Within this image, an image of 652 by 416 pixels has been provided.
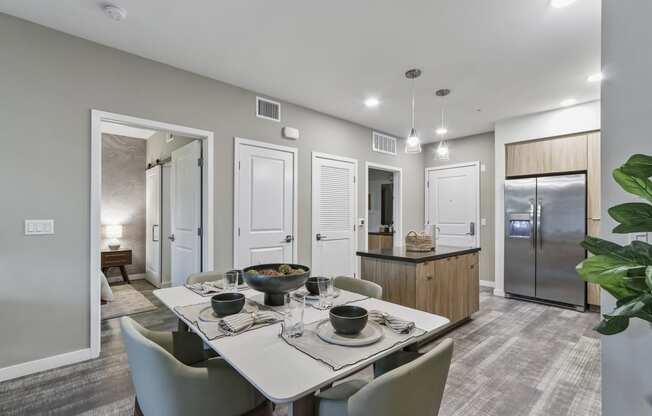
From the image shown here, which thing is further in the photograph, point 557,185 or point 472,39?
point 557,185

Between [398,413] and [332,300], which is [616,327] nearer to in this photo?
[398,413]

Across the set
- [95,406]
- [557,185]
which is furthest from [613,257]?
[557,185]

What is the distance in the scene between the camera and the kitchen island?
2777 millimetres

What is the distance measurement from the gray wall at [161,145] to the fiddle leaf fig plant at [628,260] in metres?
4.11

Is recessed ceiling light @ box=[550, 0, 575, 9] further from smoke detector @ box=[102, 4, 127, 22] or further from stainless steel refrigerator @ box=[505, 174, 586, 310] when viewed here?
smoke detector @ box=[102, 4, 127, 22]

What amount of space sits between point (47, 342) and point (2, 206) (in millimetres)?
1099

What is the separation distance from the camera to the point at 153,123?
9.44 ft

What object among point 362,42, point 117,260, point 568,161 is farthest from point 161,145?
point 568,161

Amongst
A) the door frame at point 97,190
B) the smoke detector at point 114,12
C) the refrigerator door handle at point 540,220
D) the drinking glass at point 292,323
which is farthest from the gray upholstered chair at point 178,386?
the refrigerator door handle at point 540,220

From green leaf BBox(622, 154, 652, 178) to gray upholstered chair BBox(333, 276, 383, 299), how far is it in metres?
1.42

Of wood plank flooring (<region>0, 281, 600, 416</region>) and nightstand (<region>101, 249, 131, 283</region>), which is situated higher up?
nightstand (<region>101, 249, 131, 283</region>)

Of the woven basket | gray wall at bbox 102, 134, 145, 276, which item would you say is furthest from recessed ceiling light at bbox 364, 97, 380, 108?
gray wall at bbox 102, 134, 145, 276

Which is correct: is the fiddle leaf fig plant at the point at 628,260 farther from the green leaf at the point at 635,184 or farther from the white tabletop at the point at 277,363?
the white tabletop at the point at 277,363

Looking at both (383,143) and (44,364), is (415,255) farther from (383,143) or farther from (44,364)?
(44,364)
